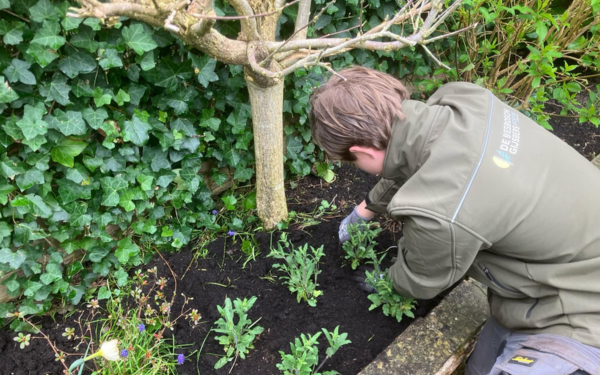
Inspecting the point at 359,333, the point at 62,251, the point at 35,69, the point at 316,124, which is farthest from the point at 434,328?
the point at 35,69

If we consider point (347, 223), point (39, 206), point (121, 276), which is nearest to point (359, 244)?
point (347, 223)

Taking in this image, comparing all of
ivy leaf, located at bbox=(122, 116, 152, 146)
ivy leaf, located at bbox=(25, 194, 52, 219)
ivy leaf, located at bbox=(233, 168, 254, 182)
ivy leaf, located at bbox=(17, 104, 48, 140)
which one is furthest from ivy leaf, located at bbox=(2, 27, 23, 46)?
ivy leaf, located at bbox=(233, 168, 254, 182)

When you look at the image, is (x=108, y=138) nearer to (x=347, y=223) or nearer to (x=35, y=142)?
(x=35, y=142)

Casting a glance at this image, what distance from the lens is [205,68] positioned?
203cm

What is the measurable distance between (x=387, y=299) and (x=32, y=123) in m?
1.85

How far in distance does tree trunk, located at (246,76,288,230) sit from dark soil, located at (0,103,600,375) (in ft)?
0.58

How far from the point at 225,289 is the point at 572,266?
1.65m

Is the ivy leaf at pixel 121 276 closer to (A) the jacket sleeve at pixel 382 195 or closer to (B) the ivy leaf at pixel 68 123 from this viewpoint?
(B) the ivy leaf at pixel 68 123

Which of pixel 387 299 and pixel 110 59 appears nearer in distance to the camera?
pixel 110 59

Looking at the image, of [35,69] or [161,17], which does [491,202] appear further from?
[35,69]

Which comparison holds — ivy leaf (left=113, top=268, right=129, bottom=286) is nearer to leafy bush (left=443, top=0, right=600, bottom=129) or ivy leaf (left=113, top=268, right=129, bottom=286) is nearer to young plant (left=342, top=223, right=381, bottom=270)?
young plant (left=342, top=223, right=381, bottom=270)

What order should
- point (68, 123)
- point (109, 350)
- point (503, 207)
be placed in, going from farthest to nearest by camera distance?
point (68, 123)
point (503, 207)
point (109, 350)

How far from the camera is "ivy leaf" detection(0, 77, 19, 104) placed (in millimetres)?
1550

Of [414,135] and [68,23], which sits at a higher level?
[68,23]
